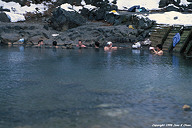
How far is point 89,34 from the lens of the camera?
2748 centimetres

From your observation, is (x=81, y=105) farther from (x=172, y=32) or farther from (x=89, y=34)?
A: (x=89, y=34)

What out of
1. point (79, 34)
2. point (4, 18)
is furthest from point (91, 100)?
point (4, 18)

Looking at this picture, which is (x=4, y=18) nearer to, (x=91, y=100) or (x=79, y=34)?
(x=79, y=34)

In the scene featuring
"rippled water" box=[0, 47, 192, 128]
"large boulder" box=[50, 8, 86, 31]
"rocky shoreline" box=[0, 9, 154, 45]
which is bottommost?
"rippled water" box=[0, 47, 192, 128]

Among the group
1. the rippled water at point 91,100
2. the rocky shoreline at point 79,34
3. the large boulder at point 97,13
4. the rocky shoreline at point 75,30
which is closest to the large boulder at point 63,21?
the rocky shoreline at point 75,30

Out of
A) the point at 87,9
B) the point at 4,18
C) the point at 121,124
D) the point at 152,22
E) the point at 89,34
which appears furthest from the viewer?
the point at 87,9

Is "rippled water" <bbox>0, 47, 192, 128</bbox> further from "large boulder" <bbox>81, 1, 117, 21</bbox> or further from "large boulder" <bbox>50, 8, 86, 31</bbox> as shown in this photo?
"large boulder" <bbox>81, 1, 117, 21</bbox>

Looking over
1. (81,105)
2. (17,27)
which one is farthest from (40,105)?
(17,27)


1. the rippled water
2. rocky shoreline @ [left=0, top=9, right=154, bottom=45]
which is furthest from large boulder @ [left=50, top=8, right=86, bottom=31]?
the rippled water

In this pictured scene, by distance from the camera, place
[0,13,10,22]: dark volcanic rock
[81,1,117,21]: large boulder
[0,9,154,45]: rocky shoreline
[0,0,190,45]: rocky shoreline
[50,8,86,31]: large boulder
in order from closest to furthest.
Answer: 1. [0,9,154,45]: rocky shoreline
2. [0,0,190,45]: rocky shoreline
3. [50,8,86,31]: large boulder
4. [0,13,10,22]: dark volcanic rock
5. [81,1,117,21]: large boulder

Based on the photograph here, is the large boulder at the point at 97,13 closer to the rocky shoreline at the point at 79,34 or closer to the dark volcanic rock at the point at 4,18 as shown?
the rocky shoreline at the point at 79,34

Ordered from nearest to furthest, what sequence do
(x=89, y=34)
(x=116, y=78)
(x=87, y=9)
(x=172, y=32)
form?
(x=116, y=78)
(x=172, y=32)
(x=89, y=34)
(x=87, y=9)

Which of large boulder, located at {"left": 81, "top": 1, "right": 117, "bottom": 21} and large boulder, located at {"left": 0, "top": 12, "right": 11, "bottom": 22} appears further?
large boulder, located at {"left": 81, "top": 1, "right": 117, "bottom": 21}

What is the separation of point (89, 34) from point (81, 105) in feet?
73.8
